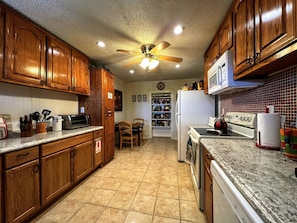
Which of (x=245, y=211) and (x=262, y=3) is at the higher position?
(x=262, y=3)

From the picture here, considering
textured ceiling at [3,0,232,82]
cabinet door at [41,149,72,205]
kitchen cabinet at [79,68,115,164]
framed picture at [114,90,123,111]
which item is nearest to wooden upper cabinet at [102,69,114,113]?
kitchen cabinet at [79,68,115,164]

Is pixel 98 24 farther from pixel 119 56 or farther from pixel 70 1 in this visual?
pixel 119 56

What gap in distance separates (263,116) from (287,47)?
1.73 ft

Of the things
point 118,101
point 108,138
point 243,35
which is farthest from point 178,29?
point 118,101

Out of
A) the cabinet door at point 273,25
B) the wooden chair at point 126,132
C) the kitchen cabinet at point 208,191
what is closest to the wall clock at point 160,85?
the wooden chair at point 126,132

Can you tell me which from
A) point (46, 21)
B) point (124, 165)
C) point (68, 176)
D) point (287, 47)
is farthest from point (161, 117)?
point (287, 47)

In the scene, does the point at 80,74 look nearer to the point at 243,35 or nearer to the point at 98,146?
the point at 98,146

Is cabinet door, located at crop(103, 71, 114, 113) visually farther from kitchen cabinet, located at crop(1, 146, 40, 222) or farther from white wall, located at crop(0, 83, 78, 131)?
kitchen cabinet, located at crop(1, 146, 40, 222)

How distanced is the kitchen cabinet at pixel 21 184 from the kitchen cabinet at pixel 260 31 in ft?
7.25

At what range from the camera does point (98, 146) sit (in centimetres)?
275

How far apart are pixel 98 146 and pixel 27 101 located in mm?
1325

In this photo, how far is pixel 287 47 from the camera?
81 centimetres

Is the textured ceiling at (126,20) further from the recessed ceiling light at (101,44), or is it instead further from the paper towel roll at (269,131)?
the paper towel roll at (269,131)

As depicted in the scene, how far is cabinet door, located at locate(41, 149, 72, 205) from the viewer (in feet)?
5.32
